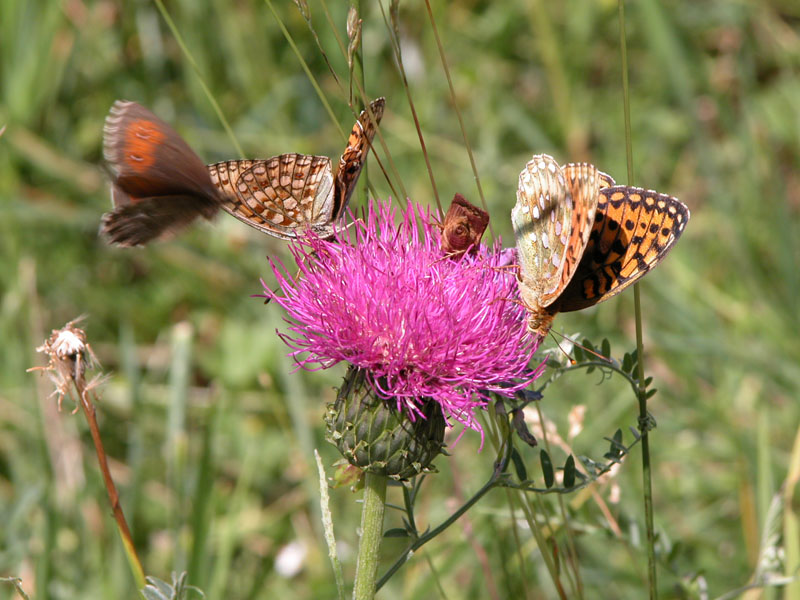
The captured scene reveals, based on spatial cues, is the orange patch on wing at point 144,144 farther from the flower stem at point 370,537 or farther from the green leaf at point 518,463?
the green leaf at point 518,463

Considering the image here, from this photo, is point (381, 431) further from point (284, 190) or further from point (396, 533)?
point (284, 190)

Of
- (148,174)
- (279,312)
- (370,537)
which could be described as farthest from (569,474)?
(279,312)

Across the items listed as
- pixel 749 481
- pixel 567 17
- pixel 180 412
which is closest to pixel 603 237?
pixel 749 481

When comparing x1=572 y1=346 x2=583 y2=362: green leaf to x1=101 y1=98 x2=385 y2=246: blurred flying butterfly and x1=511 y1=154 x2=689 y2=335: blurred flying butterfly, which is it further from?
x1=101 y1=98 x2=385 y2=246: blurred flying butterfly

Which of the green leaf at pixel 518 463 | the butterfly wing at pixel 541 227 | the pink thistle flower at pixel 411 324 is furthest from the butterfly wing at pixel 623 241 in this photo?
the green leaf at pixel 518 463

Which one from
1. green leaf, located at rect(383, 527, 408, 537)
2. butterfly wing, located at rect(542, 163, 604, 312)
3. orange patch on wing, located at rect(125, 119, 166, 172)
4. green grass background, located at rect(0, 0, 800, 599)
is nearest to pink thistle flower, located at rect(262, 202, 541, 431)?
butterfly wing, located at rect(542, 163, 604, 312)
